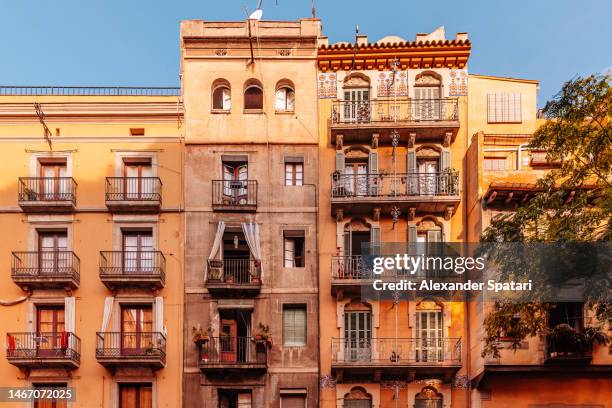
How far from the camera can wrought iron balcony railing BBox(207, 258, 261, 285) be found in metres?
28.7

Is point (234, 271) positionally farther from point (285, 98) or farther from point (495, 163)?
point (495, 163)

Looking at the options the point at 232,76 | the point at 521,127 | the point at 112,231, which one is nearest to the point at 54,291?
the point at 112,231

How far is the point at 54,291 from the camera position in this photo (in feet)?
94.6

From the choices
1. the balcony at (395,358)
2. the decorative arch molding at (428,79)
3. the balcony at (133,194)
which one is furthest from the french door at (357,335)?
the decorative arch molding at (428,79)

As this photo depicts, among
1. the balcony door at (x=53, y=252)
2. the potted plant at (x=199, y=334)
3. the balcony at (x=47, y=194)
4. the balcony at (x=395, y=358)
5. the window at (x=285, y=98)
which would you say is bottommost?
the balcony at (x=395, y=358)

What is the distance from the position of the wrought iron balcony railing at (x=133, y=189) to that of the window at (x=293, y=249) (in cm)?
521

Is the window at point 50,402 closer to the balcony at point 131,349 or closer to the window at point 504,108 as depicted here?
the balcony at point 131,349

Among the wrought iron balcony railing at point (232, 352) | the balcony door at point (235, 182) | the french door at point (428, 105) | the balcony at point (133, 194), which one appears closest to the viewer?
the wrought iron balcony railing at point (232, 352)

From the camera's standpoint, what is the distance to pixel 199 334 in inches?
1111

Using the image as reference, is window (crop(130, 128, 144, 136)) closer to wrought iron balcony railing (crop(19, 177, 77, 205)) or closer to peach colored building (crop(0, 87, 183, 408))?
peach colored building (crop(0, 87, 183, 408))

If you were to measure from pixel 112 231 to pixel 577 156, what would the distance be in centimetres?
1737

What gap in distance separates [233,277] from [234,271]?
28 cm

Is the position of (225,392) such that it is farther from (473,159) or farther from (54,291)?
(473,159)

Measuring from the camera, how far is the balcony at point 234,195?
29469 mm
